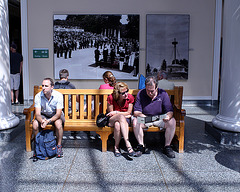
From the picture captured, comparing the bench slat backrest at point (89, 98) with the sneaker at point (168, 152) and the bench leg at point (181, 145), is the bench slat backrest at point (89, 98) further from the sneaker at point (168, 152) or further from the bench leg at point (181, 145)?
the sneaker at point (168, 152)

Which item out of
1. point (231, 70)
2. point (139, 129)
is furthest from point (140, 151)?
point (231, 70)

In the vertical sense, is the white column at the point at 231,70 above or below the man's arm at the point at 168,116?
above

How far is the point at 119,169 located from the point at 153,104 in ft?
3.88

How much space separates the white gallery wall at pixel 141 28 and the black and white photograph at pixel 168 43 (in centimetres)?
16

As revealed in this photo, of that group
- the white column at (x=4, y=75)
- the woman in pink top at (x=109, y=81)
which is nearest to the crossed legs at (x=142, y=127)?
the woman in pink top at (x=109, y=81)

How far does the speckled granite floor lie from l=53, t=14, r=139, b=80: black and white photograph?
13.6ft

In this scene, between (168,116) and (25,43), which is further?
(25,43)

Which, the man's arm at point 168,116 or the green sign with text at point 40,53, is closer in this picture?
the man's arm at point 168,116

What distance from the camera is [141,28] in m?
8.56

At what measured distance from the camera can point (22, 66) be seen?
344 inches

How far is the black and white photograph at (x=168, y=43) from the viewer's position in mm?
8492

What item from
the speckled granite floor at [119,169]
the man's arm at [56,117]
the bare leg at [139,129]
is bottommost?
the speckled granite floor at [119,169]

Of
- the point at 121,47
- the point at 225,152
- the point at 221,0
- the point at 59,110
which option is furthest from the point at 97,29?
the point at 225,152

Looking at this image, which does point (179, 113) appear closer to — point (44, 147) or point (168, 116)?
point (168, 116)
